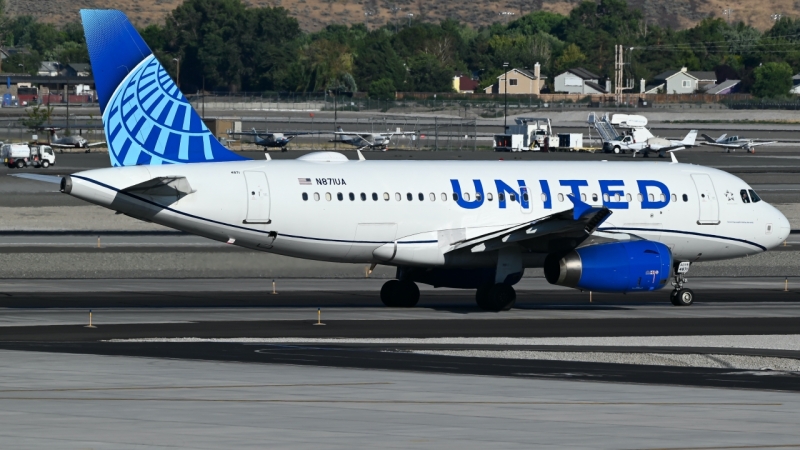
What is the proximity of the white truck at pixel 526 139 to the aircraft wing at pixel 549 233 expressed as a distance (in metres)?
96.0

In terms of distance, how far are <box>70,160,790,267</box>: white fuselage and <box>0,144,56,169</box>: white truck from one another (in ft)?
232

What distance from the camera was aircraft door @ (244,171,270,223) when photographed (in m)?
33.8

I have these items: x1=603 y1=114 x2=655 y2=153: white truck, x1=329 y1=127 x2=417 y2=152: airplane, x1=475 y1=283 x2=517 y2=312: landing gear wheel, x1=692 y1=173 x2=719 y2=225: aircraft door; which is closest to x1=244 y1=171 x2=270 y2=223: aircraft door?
x1=475 y1=283 x2=517 y2=312: landing gear wheel

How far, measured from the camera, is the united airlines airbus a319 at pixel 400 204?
33531 millimetres

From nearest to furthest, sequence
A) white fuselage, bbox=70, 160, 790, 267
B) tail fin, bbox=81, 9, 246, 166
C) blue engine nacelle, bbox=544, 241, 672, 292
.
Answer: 1. white fuselage, bbox=70, 160, 790, 267
2. tail fin, bbox=81, 9, 246, 166
3. blue engine nacelle, bbox=544, 241, 672, 292

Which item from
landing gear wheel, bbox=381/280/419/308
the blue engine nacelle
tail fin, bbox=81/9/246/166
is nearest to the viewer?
tail fin, bbox=81/9/246/166

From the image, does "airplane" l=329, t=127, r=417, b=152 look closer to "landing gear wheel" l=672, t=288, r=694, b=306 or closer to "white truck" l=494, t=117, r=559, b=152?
"white truck" l=494, t=117, r=559, b=152

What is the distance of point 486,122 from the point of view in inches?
7500

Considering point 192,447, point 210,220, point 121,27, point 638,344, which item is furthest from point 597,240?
point 192,447

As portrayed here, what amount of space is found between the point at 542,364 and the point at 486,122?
16716cm

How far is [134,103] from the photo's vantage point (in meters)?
33.9

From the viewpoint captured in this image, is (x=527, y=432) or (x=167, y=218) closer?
(x=527, y=432)

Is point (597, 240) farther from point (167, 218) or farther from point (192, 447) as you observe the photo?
point (192, 447)

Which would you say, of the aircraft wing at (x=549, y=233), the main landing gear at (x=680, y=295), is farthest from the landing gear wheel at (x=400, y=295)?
the main landing gear at (x=680, y=295)
